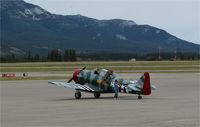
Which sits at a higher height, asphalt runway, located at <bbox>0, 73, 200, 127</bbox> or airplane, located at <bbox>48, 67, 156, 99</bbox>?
airplane, located at <bbox>48, 67, 156, 99</bbox>

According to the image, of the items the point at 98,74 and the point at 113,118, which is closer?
the point at 113,118

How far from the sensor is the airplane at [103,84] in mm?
31203

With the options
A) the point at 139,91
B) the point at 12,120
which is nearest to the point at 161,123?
the point at 12,120

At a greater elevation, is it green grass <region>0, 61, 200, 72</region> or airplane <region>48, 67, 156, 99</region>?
airplane <region>48, 67, 156, 99</region>

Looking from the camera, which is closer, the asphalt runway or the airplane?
the asphalt runway

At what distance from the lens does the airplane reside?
102ft

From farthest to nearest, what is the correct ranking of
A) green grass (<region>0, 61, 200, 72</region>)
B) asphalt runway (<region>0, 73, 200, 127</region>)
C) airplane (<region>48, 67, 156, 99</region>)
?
1. green grass (<region>0, 61, 200, 72</region>)
2. airplane (<region>48, 67, 156, 99</region>)
3. asphalt runway (<region>0, 73, 200, 127</region>)

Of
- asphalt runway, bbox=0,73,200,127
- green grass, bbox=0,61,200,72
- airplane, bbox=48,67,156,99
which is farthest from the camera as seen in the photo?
green grass, bbox=0,61,200,72

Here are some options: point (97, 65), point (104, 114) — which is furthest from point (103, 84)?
point (97, 65)

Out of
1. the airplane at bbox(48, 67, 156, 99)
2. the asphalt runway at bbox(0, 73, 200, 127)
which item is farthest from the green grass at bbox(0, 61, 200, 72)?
the asphalt runway at bbox(0, 73, 200, 127)

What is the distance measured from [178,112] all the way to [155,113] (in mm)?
1022

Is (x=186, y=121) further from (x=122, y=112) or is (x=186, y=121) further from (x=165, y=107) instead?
(x=165, y=107)

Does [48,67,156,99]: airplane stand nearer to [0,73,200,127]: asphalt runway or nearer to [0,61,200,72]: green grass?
[0,73,200,127]: asphalt runway

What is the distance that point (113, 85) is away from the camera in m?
32.5
